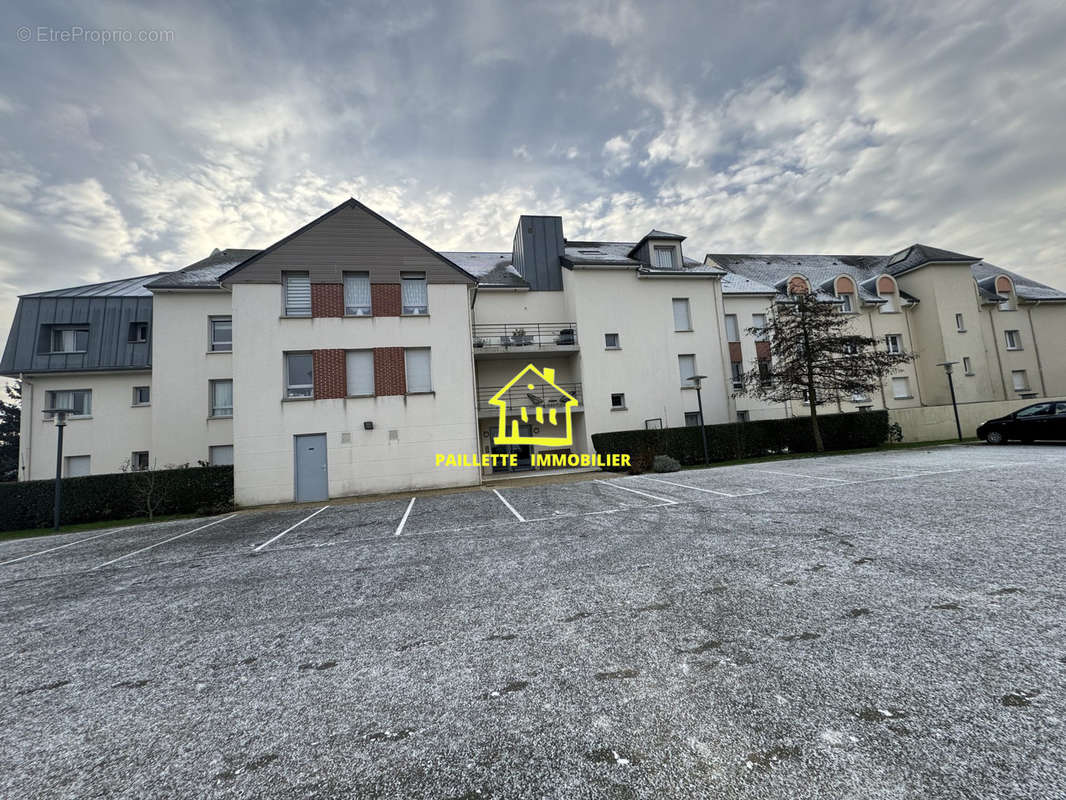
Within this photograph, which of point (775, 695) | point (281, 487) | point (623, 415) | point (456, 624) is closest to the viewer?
point (775, 695)

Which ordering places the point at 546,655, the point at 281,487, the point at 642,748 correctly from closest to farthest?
the point at 642,748, the point at 546,655, the point at 281,487

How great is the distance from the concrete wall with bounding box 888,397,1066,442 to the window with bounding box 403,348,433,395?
2196cm

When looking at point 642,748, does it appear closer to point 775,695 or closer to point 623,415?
point 775,695

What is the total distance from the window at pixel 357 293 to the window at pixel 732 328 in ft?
58.6

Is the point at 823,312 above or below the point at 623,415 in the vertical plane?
above

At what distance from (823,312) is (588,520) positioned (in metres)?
16.4

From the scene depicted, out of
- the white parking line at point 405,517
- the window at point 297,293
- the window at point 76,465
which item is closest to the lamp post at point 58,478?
the window at point 76,465

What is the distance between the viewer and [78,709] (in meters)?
3.01

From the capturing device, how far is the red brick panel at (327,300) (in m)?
15.4

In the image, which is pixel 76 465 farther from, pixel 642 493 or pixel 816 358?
pixel 816 358

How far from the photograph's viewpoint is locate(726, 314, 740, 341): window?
2294 centimetres

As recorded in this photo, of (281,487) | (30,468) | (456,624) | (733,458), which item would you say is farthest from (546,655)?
(30,468)

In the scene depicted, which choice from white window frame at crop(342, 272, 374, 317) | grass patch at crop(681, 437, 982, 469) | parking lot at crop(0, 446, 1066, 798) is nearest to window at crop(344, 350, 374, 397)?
white window frame at crop(342, 272, 374, 317)

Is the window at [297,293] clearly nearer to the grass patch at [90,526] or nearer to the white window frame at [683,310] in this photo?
the grass patch at [90,526]
